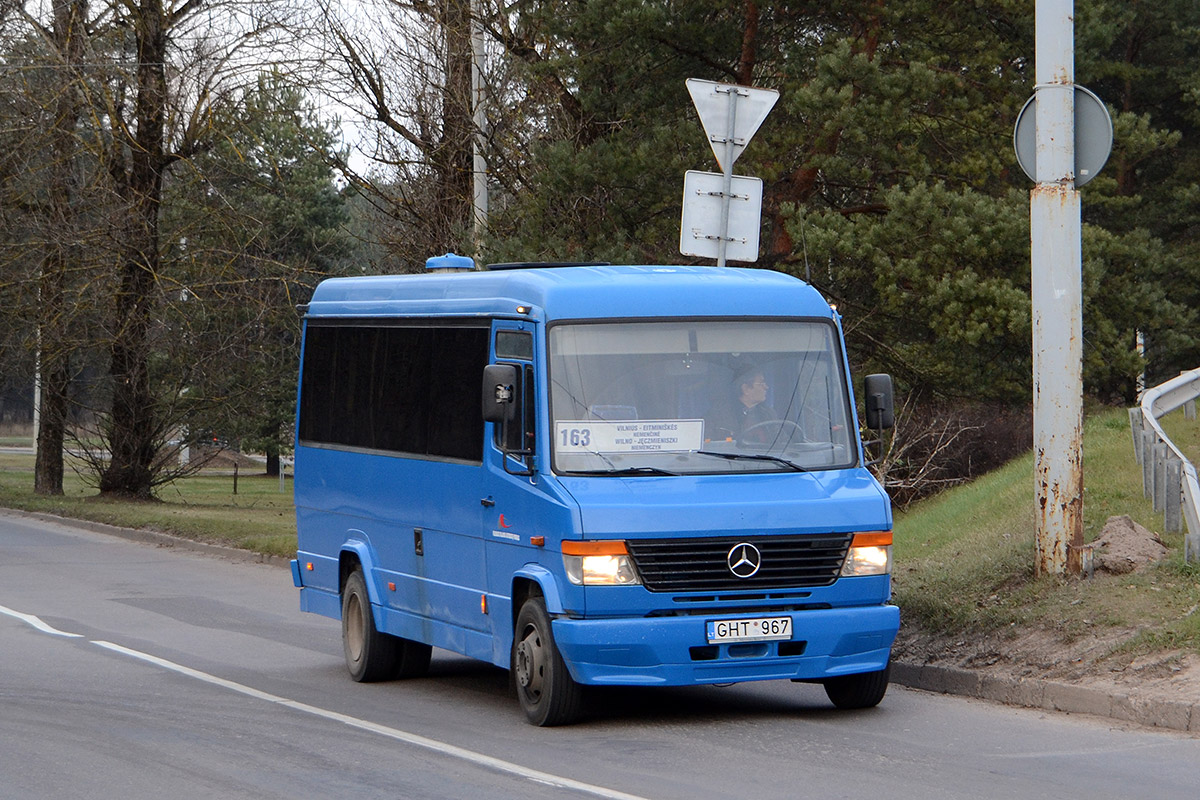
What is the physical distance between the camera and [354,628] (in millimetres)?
12688

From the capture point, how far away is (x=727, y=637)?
948 cm

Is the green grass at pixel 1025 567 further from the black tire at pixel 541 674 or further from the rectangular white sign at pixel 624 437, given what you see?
the black tire at pixel 541 674

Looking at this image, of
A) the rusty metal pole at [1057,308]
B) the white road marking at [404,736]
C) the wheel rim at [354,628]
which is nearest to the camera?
the white road marking at [404,736]

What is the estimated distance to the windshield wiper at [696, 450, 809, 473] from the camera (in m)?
10.0

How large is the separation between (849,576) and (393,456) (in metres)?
3.73

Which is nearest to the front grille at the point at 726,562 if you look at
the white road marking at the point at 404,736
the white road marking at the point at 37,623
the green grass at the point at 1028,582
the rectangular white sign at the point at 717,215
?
the white road marking at the point at 404,736

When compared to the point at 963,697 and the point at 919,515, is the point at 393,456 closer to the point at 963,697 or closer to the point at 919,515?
the point at 963,697

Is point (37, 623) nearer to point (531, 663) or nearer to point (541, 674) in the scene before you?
point (531, 663)

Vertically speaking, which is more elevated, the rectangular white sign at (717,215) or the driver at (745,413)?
the rectangular white sign at (717,215)

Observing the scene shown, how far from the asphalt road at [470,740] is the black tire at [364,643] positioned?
172 mm

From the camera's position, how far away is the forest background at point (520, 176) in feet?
81.6

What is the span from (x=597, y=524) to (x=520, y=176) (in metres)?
19.9

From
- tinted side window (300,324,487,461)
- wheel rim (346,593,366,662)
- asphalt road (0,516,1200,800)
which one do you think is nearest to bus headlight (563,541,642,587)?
asphalt road (0,516,1200,800)

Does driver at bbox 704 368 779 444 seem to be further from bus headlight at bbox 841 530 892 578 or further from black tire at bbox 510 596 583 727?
black tire at bbox 510 596 583 727
